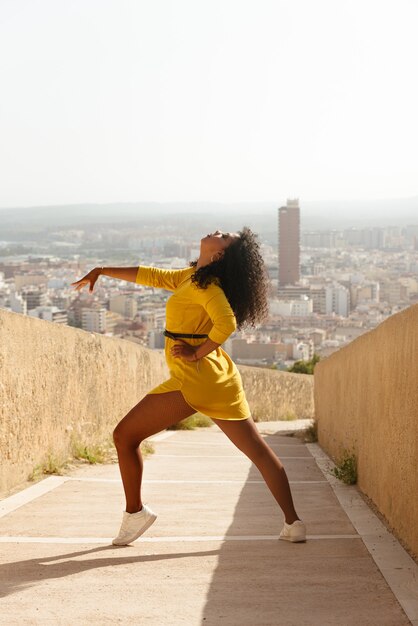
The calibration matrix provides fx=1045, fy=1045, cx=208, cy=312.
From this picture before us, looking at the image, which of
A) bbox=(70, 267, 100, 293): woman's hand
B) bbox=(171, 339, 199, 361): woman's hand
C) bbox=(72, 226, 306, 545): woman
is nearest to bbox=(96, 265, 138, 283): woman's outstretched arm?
bbox=(70, 267, 100, 293): woman's hand

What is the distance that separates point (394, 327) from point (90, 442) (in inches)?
145

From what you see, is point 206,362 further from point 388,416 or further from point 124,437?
point 388,416

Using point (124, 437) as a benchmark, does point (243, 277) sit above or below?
above

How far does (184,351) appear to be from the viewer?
4.51 metres

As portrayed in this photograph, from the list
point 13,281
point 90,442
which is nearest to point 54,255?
point 13,281

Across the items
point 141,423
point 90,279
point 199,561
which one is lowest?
point 199,561

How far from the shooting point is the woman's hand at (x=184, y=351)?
4492 mm

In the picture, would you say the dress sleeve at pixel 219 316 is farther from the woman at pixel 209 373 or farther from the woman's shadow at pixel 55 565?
the woman's shadow at pixel 55 565

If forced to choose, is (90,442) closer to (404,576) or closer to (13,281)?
(404,576)

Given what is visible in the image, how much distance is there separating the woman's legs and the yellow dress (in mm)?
47

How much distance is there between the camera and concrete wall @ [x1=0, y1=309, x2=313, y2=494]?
20.1ft

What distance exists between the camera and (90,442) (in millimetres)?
8062

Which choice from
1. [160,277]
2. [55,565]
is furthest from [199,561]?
[160,277]

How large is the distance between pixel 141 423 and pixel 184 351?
1.19 ft
